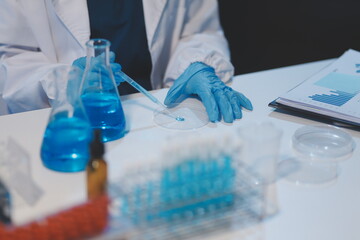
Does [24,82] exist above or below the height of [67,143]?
below

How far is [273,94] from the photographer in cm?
152

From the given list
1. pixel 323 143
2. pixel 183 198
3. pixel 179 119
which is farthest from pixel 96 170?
pixel 323 143

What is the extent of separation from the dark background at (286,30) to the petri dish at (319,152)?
123 cm

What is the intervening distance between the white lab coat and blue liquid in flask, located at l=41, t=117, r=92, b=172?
0.47m

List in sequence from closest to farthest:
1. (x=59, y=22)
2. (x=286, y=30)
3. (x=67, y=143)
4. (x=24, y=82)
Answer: (x=67, y=143) → (x=24, y=82) → (x=59, y=22) → (x=286, y=30)

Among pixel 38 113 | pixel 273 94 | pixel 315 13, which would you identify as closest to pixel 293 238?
pixel 273 94

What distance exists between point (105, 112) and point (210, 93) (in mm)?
346

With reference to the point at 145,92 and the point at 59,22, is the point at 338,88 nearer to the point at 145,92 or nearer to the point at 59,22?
the point at 145,92

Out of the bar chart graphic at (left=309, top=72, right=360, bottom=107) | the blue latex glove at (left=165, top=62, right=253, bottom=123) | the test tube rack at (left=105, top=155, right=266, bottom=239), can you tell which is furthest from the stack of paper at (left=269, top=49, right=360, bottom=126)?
the test tube rack at (left=105, top=155, right=266, bottom=239)

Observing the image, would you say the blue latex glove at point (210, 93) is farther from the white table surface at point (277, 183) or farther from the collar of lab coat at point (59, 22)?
the collar of lab coat at point (59, 22)

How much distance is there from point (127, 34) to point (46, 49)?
1.02 ft

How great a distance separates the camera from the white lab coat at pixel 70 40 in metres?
1.61

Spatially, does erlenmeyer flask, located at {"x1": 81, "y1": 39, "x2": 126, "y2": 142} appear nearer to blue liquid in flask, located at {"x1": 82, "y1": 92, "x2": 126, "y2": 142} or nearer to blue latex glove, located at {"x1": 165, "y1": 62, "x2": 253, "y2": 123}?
blue liquid in flask, located at {"x1": 82, "y1": 92, "x2": 126, "y2": 142}

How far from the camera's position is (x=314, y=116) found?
53.6 inches
